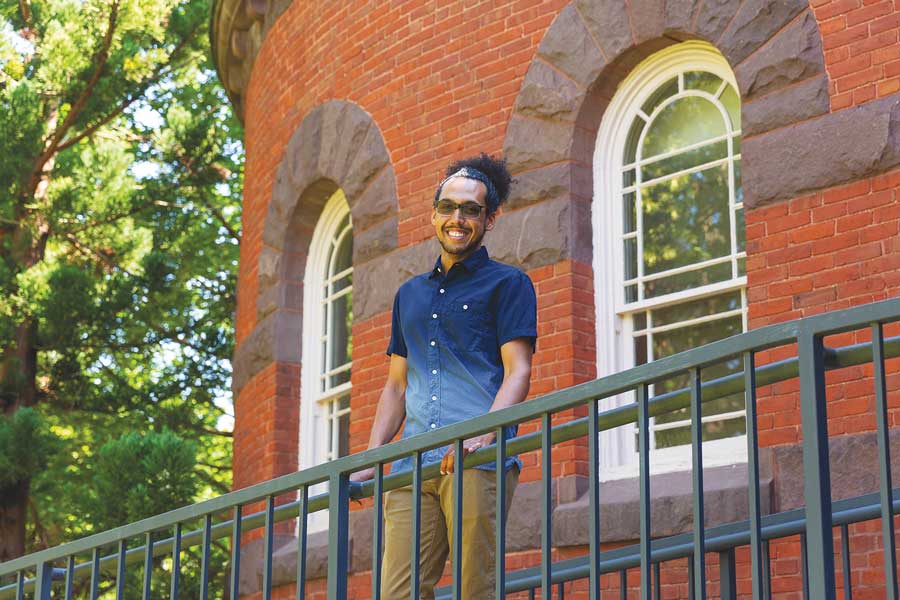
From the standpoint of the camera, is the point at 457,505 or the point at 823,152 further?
the point at 823,152

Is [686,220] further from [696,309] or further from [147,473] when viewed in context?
[147,473]

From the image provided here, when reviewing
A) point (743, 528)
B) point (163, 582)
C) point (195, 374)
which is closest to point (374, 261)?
point (743, 528)

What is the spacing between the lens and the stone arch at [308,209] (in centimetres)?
930

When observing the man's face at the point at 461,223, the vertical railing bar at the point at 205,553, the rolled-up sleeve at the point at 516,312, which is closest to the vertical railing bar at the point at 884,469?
the rolled-up sleeve at the point at 516,312

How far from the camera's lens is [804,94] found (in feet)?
22.8

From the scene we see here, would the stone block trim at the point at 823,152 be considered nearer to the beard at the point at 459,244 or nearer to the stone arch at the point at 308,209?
the beard at the point at 459,244

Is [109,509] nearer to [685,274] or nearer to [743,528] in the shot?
[685,274]

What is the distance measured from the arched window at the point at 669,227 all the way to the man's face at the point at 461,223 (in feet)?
9.52

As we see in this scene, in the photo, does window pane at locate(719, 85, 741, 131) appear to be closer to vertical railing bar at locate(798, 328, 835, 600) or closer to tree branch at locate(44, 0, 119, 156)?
vertical railing bar at locate(798, 328, 835, 600)

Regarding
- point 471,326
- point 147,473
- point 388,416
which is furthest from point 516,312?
point 147,473

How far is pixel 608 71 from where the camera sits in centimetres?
800

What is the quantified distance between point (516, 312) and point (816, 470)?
155cm

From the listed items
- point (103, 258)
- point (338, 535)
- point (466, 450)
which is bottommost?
point (338, 535)

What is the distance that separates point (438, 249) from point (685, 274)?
1686 millimetres
